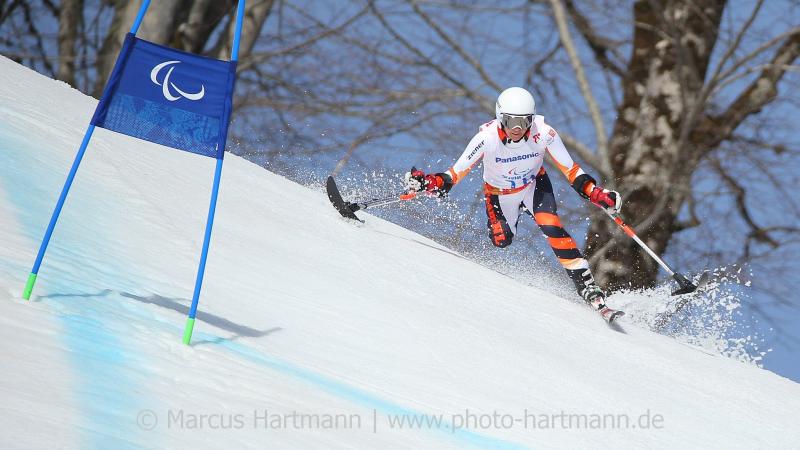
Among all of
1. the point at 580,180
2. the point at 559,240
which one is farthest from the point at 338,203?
the point at 580,180

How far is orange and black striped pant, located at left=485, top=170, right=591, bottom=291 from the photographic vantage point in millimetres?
7668

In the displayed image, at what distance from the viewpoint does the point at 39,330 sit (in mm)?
3338

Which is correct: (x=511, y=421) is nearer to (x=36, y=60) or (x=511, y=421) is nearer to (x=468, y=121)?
(x=468, y=121)

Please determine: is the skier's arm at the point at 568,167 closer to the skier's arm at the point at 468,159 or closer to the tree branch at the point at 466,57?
the skier's arm at the point at 468,159

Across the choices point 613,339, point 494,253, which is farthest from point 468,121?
point 613,339

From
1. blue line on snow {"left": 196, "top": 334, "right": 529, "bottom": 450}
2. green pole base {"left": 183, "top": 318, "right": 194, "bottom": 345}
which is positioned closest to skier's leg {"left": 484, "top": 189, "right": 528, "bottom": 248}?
blue line on snow {"left": 196, "top": 334, "right": 529, "bottom": 450}

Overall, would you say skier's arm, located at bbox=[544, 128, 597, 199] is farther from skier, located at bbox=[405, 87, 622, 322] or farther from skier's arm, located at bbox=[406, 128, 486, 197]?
skier's arm, located at bbox=[406, 128, 486, 197]

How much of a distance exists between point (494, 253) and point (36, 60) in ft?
30.1

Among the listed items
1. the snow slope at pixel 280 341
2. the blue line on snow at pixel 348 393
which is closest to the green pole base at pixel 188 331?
the snow slope at pixel 280 341

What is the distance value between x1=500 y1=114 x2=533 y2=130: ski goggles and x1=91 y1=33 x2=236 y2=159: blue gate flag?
145 inches

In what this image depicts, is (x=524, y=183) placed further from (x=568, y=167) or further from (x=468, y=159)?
(x=468, y=159)

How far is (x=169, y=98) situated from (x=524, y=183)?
4.36 meters

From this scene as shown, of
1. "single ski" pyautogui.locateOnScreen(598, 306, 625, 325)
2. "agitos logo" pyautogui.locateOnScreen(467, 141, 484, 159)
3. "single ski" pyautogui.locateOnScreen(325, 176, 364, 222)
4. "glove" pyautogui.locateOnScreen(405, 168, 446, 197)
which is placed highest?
"agitos logo" pyautogui.locateOnScreen(467, 141, 484, 159)

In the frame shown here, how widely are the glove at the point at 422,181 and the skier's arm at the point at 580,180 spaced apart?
89 cm
